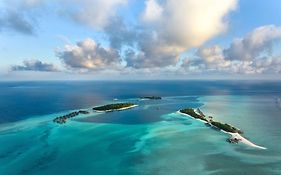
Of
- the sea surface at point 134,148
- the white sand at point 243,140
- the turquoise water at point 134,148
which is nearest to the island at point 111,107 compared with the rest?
the sea surface at point 134,148

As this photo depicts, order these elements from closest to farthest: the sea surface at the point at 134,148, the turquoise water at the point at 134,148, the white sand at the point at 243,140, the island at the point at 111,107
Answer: the sea surface at the point at 134,148 < the turquoise water at the point at 134,148 < the white sand at the point at 243,140 < the island at the point at 111,107

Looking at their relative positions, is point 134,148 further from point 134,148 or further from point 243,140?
point 243,140

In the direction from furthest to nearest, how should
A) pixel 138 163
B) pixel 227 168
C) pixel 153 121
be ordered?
pixel 153 121, pixel 138 163, pixel 227 168

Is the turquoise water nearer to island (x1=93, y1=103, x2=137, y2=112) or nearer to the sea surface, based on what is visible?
the sea surface

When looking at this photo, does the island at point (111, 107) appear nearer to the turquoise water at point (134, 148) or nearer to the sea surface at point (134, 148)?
the sea surface at point (134, 148)

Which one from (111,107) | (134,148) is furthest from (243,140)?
(111,107)

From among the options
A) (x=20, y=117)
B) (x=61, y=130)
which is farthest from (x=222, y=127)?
(x=20, y=117)

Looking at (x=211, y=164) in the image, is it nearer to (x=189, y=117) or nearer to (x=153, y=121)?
(x=153, y=121)

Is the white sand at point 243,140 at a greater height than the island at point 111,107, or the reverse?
the island at point 111,107
